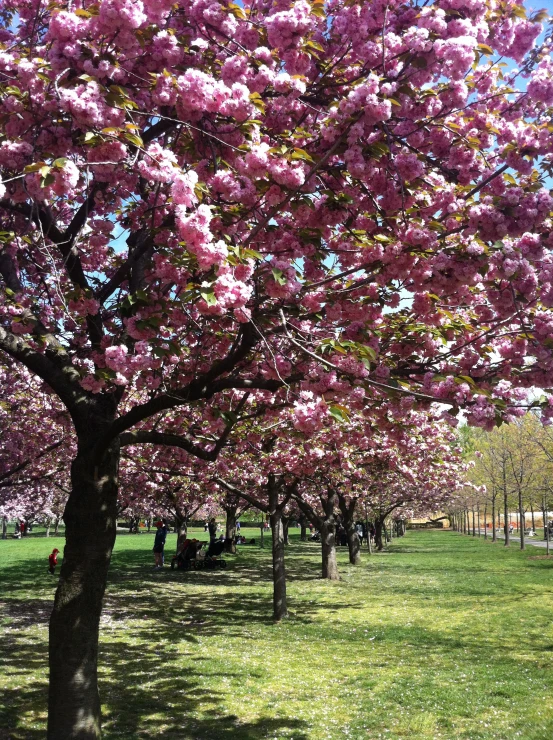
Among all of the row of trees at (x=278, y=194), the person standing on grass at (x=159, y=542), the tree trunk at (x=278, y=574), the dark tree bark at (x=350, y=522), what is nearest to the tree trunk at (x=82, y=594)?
the row of trees at (x=278, y=194)

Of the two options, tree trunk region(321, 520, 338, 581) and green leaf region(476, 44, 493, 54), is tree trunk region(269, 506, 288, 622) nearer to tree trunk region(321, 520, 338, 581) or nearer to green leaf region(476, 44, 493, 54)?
tree trunk region(321, 520, 338, 581)

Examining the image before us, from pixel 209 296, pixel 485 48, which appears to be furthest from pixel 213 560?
pixel 485 48

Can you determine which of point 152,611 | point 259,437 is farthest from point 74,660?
point 152,611

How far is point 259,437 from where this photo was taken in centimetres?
1198

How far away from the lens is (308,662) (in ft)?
30.9

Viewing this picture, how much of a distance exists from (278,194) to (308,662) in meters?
8.00

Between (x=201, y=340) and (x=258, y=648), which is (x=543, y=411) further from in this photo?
(x=258, y=648)

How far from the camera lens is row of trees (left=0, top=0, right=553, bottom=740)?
12.9 ft

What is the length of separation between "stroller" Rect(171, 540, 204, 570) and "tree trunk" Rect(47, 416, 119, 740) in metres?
20.0

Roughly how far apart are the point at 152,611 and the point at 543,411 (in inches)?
462

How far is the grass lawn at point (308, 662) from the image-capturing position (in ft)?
21.8

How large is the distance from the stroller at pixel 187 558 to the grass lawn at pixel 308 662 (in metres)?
5.88

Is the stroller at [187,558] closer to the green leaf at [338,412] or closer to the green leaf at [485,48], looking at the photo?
the green leaf at [338,412]

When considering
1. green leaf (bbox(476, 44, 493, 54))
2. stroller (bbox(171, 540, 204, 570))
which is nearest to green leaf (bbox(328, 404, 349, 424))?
green leaf (bbox(476, 44, 493, 54))
